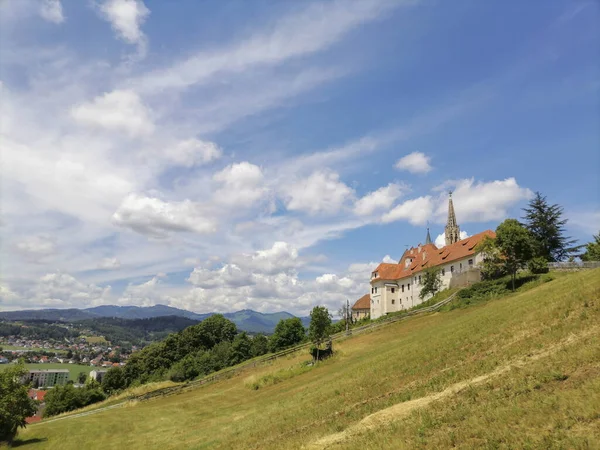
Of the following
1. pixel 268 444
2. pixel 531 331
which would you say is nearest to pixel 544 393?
pixel 531 331

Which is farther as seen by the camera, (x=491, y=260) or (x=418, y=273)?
(x=418, y=273)

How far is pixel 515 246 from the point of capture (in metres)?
50.3

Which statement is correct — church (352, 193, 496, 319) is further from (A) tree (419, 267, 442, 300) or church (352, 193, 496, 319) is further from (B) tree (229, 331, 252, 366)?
(B) tree (229, 331, 252, 366)

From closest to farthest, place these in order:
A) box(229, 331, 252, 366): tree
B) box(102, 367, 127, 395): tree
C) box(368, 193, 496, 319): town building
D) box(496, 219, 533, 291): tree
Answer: box(496, 219, 533, 291): tree → box(368, 193, 496, 319): town building → box(229, 331, 252, 366): tree → box(102, 367, 127, 395): tree

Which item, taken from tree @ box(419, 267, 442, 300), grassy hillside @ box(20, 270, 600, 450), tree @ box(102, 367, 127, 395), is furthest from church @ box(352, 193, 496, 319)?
tree @ box(102, 367, 127, 395)

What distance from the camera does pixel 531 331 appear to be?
822 inches

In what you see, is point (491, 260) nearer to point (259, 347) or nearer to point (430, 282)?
point (430, 282)

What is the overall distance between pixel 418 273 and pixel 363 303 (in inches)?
1319

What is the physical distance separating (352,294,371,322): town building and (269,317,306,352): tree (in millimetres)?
20768

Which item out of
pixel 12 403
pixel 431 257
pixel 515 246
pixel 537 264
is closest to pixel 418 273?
pixel 431 257

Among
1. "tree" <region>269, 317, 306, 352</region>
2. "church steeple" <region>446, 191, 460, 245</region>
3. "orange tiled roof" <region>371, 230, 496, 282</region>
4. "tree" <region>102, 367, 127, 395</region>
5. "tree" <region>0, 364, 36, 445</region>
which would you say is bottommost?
"tree" <region>102, 367, 127, 395</region>

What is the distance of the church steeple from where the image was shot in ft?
344

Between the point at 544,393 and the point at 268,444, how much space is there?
11.6 m

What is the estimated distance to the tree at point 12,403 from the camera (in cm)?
2817
